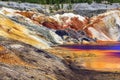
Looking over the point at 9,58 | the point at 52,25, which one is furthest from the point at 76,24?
the point at 9,58

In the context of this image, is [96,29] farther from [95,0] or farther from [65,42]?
[95,0]

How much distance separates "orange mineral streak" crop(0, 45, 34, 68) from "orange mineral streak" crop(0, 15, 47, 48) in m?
11.6

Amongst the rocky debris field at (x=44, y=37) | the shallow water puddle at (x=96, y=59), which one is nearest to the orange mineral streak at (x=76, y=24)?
Result: the rocky debris field at (x=44, y=37)

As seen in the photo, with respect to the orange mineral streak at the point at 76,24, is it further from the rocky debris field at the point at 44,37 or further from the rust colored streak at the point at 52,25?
the rust colored streak at the point at 52,25

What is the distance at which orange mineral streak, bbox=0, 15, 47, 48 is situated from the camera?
160 ft

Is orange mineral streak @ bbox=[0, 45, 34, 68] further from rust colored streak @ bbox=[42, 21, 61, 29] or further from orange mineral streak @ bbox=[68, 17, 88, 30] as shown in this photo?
orange mineral streak @ bbox=[68, 17, 88, 30]

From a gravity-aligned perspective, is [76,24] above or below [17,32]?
below

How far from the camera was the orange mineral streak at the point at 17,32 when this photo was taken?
48737mm

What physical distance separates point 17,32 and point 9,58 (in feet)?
62.5

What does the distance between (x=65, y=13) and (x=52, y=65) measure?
4426 centimetres

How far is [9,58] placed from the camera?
33594mm

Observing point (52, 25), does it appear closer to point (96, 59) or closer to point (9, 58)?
point (96, 59)

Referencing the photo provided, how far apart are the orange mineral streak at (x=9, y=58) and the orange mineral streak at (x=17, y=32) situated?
1157cm

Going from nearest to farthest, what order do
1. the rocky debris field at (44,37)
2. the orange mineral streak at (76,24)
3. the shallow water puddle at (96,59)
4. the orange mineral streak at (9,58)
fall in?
1. the rocky debris field at (44,37)
2. the orange mineral streak at (9,58)
3. the shallow water puddle at (96,59)
4. the orange mineral streak at (76,24)
